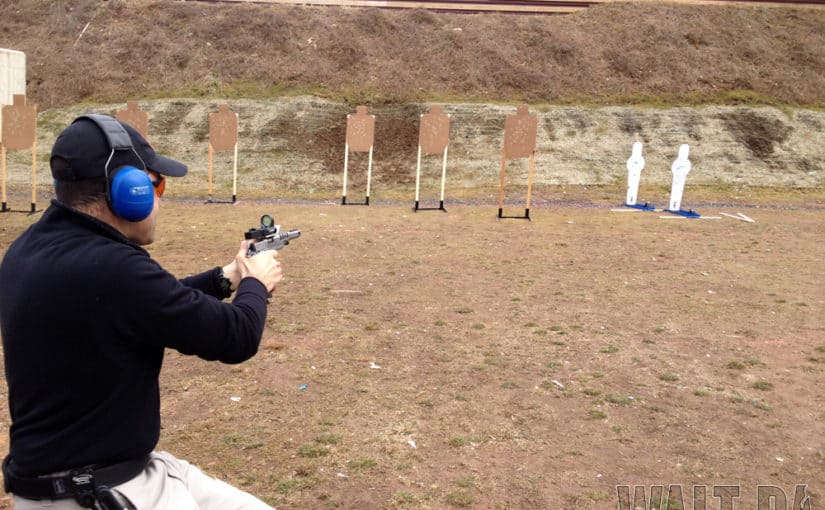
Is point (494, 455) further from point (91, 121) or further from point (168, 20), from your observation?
point (168, 20)

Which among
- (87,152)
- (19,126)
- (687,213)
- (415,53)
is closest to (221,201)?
(19,126)

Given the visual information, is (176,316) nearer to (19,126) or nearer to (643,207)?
(19,126)

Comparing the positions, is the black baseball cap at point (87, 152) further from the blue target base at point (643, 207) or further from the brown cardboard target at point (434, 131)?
the blue target base at point (643, 207)

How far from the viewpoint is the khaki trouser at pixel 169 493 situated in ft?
5.01

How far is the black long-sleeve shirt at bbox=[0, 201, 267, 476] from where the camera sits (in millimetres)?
1476

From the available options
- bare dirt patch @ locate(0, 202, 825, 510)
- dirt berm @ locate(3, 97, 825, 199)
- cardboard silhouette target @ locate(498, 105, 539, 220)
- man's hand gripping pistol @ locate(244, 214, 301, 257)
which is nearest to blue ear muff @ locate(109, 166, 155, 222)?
man's hand gripping pistol @ locate(244, 214, 301, 257)

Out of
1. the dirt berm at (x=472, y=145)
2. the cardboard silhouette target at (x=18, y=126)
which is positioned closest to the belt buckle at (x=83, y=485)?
the cardboard silhouette target at (x=18, y=126)

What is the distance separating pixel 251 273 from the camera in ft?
6.13

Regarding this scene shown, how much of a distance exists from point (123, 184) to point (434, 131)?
10134mm

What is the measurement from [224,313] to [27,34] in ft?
77.1

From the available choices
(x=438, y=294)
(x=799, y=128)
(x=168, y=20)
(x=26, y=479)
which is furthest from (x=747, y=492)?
(x=168, y=20)

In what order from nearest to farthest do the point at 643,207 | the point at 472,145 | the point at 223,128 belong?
1. the point at 643,207
2. the point at 223,128
3. the point at 472,145

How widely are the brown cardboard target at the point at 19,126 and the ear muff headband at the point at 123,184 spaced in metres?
10.5

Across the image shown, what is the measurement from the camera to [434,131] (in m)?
11.4
